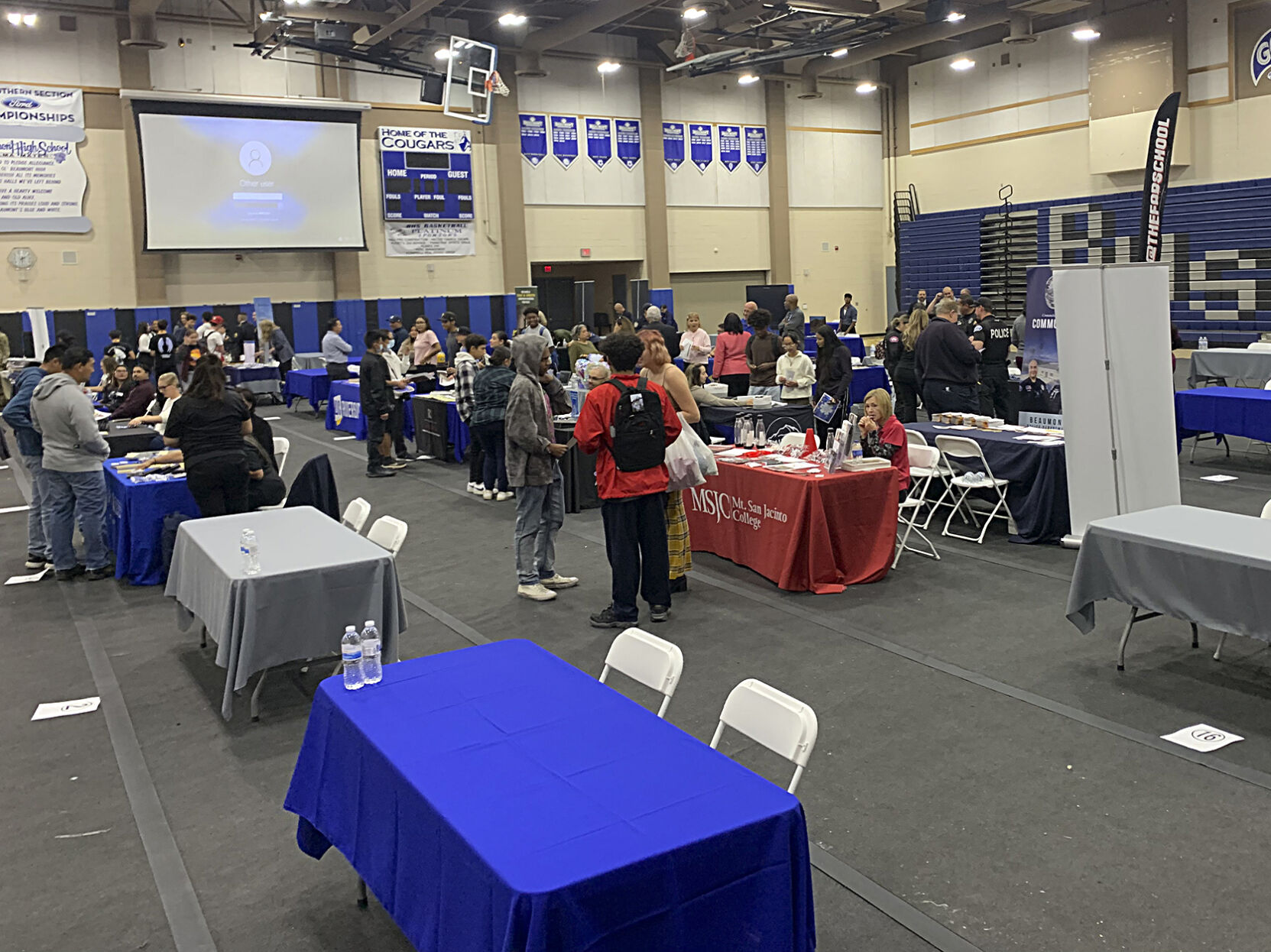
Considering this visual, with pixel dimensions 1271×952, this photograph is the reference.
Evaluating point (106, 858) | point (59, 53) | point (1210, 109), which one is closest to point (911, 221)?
point (1210, 109)

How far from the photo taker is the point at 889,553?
6020mm

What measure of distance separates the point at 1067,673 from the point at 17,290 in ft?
51.6

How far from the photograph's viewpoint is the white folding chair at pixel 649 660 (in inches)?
123

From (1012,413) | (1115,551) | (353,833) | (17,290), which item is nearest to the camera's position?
(353,833)

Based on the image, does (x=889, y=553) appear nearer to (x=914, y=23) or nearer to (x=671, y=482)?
(x=671, y=482)

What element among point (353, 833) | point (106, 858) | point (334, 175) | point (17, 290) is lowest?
point (106, 858)

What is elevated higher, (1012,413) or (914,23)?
(914,23)

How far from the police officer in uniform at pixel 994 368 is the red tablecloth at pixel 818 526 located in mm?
3790

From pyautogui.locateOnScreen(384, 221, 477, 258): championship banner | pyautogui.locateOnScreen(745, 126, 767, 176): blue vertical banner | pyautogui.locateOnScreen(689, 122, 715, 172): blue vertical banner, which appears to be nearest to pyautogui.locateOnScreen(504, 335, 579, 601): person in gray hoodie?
pyautogui.locateOnScreen(384, 221, 477, 258): championship banner

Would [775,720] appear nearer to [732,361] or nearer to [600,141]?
[732,361]

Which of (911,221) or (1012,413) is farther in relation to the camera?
(911,221)

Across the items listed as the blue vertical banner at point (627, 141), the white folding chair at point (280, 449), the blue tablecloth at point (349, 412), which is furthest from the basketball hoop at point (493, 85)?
the blue vertical banner at point (627, 141)

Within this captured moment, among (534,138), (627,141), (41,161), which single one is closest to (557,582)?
(41,161)

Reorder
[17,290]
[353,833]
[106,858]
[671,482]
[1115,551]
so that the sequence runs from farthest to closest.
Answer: [17,290]
[671,482]
[1115,551]
[106,858]
[353,833]
